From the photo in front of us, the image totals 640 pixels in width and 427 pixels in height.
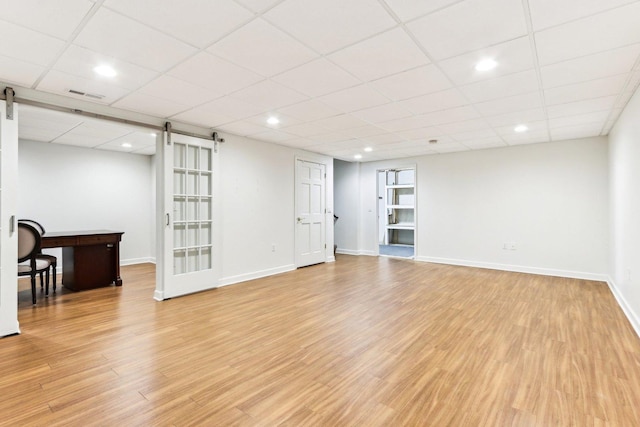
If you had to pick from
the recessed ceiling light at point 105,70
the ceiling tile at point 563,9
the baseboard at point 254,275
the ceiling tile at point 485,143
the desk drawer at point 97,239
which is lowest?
the baseboard at point 254,275

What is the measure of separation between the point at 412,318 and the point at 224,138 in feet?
12.1

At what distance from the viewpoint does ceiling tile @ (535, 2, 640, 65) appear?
1.91 metres

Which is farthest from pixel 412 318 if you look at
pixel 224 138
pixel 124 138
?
pixel 124 138

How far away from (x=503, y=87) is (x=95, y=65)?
3631 mm

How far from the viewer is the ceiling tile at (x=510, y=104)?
10.9 feet

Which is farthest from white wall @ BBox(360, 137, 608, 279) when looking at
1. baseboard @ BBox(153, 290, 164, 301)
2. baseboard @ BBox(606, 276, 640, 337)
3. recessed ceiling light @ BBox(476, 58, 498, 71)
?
baseboard @ BBox(153, 290, 164, 301)

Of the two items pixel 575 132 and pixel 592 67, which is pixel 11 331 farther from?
pixel 575 132

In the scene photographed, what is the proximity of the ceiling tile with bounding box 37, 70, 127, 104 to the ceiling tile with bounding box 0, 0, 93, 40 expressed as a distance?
85 cm

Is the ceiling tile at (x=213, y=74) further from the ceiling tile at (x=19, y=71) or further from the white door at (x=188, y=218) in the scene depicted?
the white door at (x=188, y=218)

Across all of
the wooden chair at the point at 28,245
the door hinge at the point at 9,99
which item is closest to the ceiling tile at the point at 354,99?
the door hinge at the point at 9,99

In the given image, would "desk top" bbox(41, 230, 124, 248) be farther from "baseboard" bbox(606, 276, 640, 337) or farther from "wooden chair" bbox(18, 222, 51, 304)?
"baseboard" bbox(606, 276, 640, 337)

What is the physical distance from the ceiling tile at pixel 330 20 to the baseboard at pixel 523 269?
5.49 meters

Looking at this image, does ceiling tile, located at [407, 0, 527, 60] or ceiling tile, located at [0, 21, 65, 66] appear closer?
ceiling tile, located at [407, 0, 527, 60]

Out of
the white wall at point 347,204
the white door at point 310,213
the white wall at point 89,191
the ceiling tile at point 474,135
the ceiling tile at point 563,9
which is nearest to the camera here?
the ceiling tile at point 563,9
